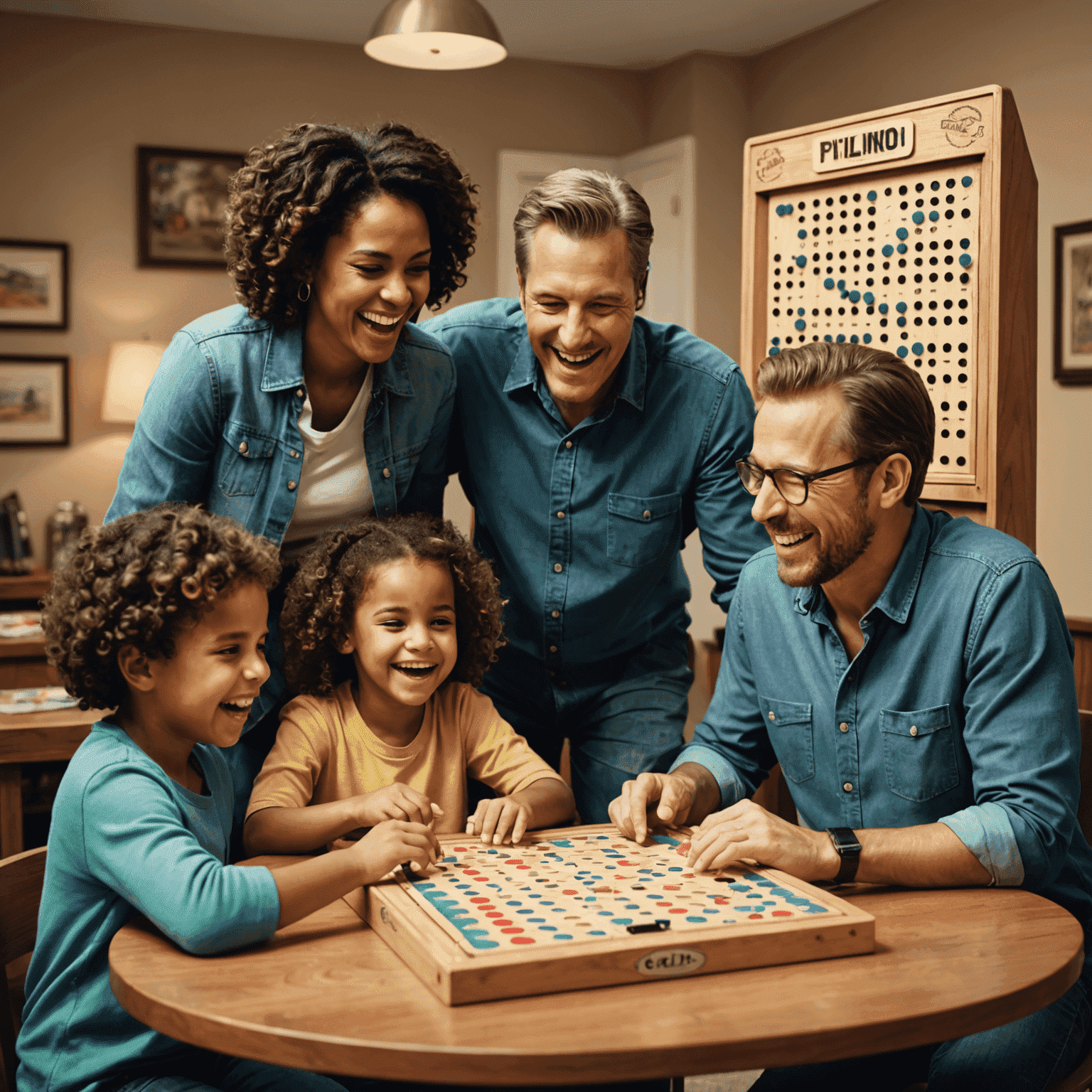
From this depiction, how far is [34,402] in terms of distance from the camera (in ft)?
17.8

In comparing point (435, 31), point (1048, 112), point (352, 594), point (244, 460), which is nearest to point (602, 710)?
point (352, 594)

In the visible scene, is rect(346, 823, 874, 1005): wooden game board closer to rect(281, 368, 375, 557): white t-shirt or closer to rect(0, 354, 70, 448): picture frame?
rect(281, 368, 375, 557): white t-shirt

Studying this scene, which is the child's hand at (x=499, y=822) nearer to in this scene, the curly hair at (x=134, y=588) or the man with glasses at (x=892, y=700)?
the man with glasses at (x=892, y=700)

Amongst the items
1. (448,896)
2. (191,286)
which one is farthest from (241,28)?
(448,896)

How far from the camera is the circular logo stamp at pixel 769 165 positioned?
7.75 feet

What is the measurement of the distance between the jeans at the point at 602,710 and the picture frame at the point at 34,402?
3.78 metres

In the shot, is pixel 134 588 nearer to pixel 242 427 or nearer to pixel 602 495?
pixel 242 427

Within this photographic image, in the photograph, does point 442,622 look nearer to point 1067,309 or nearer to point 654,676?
point 654,676

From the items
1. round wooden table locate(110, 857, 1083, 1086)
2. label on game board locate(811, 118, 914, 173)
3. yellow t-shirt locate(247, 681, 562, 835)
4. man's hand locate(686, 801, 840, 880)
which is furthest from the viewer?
A: label on game board locate(811, 118, 914, 173)

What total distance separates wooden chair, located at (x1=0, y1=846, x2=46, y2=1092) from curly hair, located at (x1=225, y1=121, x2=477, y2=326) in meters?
0.87

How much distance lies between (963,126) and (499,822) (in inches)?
53.9

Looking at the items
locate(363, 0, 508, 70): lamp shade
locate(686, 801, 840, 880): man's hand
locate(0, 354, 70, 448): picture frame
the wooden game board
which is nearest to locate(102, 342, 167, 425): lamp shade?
locate(0, 354, 70, 448): picture frame

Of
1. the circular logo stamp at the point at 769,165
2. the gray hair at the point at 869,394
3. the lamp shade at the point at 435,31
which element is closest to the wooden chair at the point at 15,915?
the gray hair at the point at 869,394

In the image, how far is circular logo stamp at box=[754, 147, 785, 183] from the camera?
2.36m
